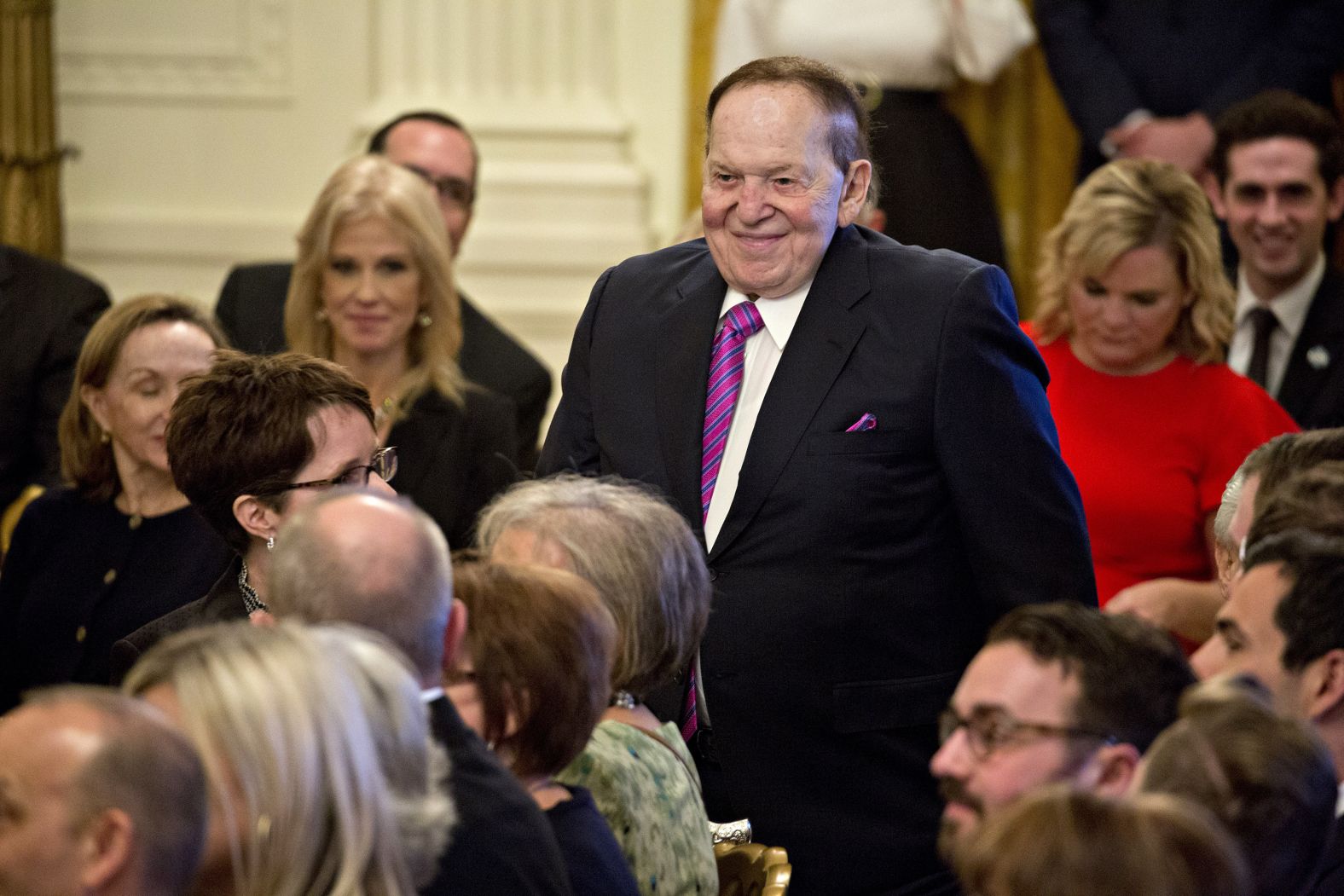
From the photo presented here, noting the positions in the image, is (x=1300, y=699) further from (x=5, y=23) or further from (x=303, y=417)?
(x=5, y=23)

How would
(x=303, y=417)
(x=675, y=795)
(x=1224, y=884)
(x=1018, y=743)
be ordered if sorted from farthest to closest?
1. (x=303, y=417)
2. (x=675, y=795)
3. (x=1018, y=743)
4. (x=1224, y=884)

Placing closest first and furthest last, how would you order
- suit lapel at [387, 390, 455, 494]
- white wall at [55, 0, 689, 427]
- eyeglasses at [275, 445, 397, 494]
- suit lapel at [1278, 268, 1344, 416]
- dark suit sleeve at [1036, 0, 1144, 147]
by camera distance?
eyeglasses at [275, 445, 397, 494], suit lapel at [387, 390, 455, 494], suit lapel at [1278, 268, 1344, 416], dark suit sleeve at [1036, 0, 1144, 147], white wall at [55, 0, 689, 427]

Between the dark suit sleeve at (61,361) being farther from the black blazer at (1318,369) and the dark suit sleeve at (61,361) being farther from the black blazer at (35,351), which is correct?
the black blazer at (1318,369)

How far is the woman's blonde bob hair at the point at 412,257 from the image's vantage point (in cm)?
430

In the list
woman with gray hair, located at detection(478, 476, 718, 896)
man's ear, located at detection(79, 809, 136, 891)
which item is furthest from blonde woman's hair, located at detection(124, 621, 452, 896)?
woman with gray hair, located at detection(478, 476, 718, 896)

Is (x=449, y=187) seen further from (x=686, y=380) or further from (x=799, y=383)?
(x=799, y=383)

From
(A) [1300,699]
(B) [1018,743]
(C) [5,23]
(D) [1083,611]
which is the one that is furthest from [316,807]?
(C) [5,23]

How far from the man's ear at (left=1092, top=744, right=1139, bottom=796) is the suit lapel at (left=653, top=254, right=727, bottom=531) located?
111 centimetres

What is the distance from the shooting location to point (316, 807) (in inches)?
67.0

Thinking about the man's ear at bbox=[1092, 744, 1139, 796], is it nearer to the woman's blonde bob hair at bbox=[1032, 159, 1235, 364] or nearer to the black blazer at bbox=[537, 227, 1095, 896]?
the black blazer at bbox=[537, 227, 1095, 896]

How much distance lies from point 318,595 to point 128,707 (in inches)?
13.3

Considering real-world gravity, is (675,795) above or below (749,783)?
above

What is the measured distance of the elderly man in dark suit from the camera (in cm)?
280

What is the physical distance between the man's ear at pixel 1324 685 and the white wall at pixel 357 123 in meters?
3.86
